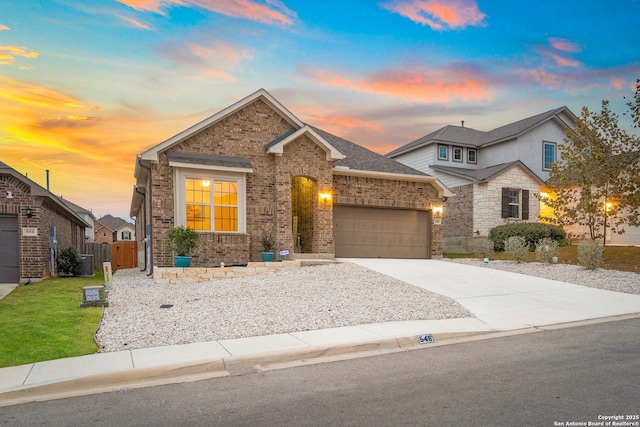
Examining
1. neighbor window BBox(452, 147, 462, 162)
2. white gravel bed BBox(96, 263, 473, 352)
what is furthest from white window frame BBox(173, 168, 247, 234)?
neighbor window BBox(452, 147, 462, 162)

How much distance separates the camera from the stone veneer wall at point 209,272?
1372 centimetres

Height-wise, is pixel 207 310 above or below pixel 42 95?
below

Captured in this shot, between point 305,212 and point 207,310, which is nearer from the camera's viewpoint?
point 207,310

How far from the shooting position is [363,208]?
1922 cm

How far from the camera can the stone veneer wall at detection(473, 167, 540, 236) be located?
83.0 feet

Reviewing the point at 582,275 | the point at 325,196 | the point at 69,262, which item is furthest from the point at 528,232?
the point at 69,262

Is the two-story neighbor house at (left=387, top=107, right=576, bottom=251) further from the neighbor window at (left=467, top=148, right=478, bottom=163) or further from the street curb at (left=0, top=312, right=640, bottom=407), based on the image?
the street curb at (left=0, top=312, right=640, bottom=407)

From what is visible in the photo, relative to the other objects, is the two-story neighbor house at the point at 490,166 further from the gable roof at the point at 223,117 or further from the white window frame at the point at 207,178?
the white window frame at the point at 207,178

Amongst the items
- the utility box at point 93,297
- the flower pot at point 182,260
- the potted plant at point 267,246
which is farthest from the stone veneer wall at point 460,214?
the utility box at point 93,297

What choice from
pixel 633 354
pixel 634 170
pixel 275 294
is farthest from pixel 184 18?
pixel 634 170

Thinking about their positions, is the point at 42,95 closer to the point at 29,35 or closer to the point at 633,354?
the point at 29,35

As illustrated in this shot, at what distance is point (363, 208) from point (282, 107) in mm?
5821

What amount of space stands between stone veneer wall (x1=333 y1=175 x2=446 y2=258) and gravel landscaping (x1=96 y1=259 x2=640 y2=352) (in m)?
4.91

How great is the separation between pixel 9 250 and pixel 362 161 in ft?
46.9
